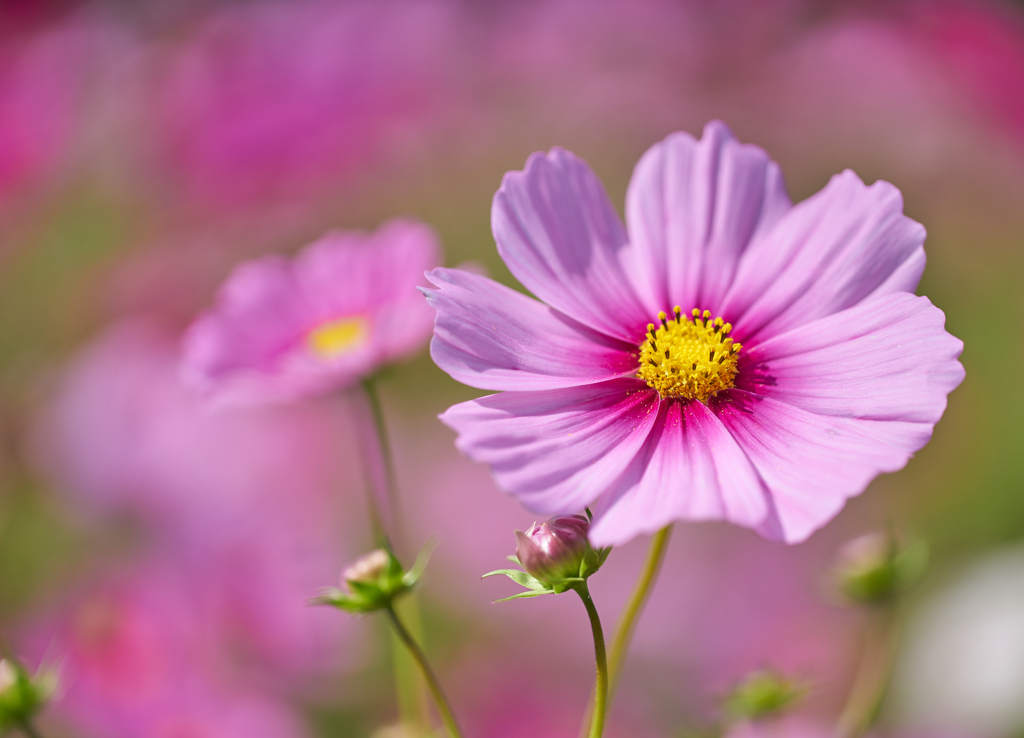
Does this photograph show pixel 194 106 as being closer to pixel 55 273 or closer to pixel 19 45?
pixel 55 273

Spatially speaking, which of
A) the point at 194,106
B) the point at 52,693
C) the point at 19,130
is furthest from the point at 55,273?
the point at 52,693

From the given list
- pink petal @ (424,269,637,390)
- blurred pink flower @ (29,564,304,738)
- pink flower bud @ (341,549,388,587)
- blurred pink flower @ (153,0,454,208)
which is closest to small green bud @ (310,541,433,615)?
pink flower bud @ (341,549,388,587)

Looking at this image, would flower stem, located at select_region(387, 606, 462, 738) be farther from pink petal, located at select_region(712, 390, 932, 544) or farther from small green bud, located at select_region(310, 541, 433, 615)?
pink petal, located at select_region(712, 390, 932, 544)

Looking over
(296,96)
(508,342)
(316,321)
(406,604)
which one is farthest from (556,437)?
(296,96)

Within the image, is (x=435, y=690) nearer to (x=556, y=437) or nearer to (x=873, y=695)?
(x=556, y=437)

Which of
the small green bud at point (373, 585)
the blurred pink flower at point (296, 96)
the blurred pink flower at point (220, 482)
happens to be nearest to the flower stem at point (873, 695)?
the small green bud at point (373, 585)

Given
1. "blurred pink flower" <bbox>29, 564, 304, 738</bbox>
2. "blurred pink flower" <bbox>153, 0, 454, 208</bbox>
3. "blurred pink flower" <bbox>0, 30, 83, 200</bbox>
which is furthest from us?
"blurred pink flower" <bbox>153, 0, 454, 208</bbox>

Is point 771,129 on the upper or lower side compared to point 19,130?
upper
